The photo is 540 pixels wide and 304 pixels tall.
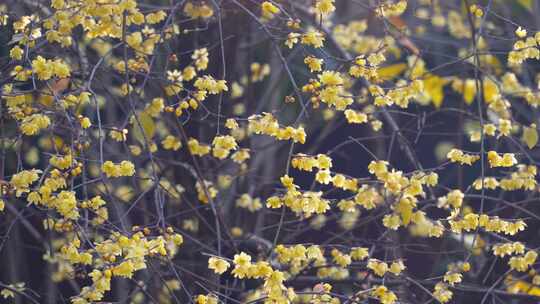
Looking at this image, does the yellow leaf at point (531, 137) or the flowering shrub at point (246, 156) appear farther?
the yellow leaf at point (531, 137)

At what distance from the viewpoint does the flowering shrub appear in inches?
108

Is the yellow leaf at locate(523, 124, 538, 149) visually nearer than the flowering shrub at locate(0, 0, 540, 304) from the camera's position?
No

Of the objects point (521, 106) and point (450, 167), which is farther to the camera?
point (450, 167)

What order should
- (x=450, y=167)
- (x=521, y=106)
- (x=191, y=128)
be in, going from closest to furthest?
(x=191, y=128), (x=521, y=106), (x=450, y=167)

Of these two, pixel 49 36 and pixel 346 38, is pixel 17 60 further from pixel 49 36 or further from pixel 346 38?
pixel 346 38

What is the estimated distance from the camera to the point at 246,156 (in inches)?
140

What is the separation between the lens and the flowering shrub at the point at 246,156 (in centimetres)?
275

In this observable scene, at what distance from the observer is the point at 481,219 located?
9.47 ft

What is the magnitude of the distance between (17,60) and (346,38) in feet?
6.86

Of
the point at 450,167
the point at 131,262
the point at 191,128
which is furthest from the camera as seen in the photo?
the point at 450,167

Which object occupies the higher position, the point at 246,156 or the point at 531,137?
the point at 531,137

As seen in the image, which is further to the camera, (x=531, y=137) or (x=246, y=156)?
(x=246, y=156)

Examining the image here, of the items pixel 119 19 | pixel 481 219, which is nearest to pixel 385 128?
pixel 481 219

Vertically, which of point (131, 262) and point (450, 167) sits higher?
point (131, 262)
